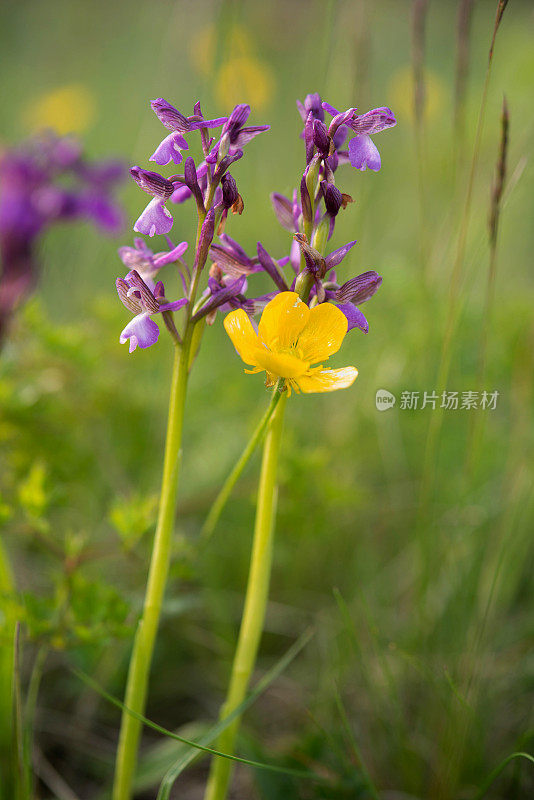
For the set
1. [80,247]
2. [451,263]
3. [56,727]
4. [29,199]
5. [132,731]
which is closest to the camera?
[132,731]

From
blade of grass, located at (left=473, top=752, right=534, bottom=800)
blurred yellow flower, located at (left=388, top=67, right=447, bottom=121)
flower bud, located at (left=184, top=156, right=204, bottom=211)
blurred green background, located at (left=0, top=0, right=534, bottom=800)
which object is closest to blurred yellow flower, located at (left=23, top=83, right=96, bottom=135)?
blurred green background, located at (left=0, top=0, right=534, bottom=800)

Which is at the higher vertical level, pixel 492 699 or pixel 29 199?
pixel 29 199

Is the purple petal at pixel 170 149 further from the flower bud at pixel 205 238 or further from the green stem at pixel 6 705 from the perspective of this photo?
the green stem at pixel 6 705

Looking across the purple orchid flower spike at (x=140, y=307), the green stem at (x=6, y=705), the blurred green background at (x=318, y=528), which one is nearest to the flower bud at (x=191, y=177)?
the purple orchid flower spike at (x=140, y=307)

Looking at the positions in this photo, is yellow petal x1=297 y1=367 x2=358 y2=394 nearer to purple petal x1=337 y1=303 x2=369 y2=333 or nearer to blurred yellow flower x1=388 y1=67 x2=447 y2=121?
purple petal x1=337 y1=303 x2=369 y2=333

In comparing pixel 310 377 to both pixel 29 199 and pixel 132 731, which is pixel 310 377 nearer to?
pixel 132 731

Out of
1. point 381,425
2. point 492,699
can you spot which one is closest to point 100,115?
point 381,425

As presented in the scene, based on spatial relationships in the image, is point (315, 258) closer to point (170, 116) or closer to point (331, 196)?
point (331, 196)

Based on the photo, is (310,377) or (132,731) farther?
(132,731)
